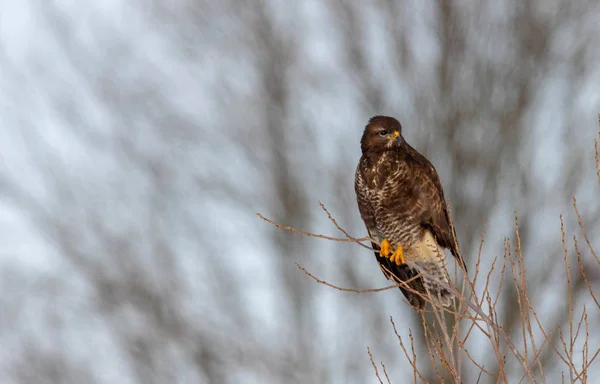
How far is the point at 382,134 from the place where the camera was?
5.40 metres

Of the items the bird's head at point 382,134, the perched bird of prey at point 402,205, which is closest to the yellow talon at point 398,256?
the perched bird of prey at point 402,205

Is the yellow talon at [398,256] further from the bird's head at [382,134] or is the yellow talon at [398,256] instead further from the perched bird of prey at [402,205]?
the bird's head at [382,134]

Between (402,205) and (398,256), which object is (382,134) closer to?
(402,205)

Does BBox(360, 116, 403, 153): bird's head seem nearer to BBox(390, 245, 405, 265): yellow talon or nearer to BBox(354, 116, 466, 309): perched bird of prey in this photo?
BBox(354, 116, 466, 309): perched bird of prey

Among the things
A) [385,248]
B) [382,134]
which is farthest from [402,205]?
[382,134]

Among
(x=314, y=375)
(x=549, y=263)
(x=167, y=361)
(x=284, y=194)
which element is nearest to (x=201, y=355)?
(x=167, y=361)

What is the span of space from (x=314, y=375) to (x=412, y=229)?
7191 mm

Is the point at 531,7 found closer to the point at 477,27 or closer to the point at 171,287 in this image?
the point at 477,27

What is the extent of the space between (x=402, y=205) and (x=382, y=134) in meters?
0.55

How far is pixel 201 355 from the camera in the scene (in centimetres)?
1269

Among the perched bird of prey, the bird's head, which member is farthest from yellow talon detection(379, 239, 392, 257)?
the bird's head

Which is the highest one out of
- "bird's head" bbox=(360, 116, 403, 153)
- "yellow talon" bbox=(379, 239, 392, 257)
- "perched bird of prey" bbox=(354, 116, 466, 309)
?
"bird's head" bbox=(360, 116, 403, 153)

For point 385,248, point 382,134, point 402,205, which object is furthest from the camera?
point 385,248

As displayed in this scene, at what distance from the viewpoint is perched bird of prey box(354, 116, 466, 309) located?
18.0 feet
